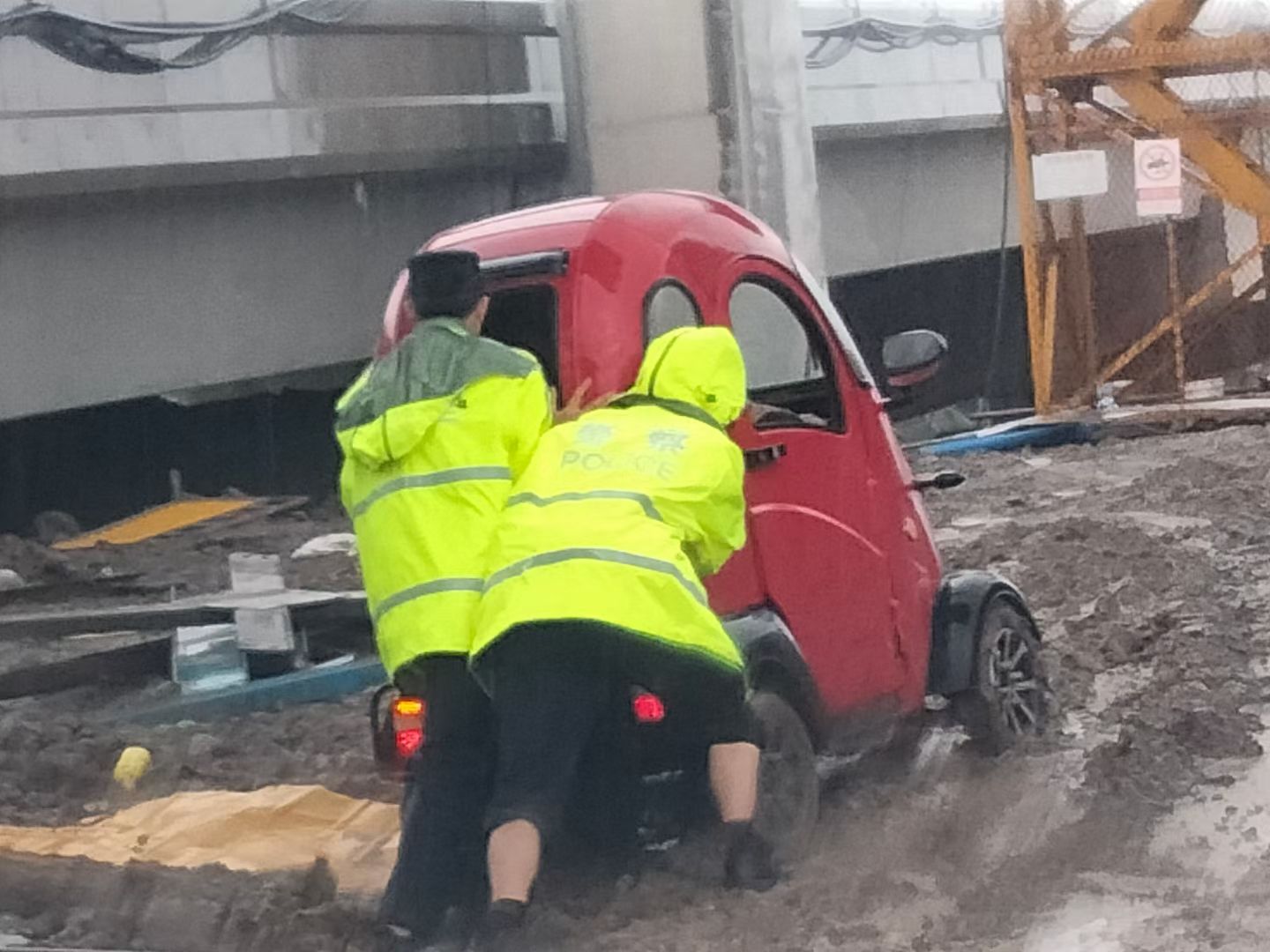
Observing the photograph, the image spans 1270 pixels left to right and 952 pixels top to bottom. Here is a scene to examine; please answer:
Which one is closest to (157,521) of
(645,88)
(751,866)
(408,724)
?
(645,88)

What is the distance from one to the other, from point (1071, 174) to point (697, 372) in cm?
1104

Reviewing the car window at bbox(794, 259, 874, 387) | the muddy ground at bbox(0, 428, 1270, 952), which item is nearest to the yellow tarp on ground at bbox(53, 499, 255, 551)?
the muddy ground at bbox(0, 428, 1270, 952)

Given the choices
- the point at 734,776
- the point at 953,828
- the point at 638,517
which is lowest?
the point at 953,828

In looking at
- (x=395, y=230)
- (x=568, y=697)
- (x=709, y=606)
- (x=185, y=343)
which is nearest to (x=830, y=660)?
(x=709, y=606)

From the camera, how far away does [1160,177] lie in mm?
16016

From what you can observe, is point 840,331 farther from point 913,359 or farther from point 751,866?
point 751,866

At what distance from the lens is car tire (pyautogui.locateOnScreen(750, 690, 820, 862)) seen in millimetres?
5949

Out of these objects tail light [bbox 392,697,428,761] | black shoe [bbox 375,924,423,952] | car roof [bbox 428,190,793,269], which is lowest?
black shoe [bbox 375,924,423,952]

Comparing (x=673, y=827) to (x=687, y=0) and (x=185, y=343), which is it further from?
(x=687, y=0)

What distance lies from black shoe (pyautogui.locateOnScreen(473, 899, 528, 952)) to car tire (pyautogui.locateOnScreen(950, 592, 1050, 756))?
2072 mm

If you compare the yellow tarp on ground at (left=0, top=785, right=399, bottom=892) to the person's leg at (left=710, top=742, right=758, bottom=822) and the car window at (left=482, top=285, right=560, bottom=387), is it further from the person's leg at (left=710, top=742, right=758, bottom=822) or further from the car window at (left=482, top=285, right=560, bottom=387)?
the car window at (left=482, top=285, right=560, bottom=387)

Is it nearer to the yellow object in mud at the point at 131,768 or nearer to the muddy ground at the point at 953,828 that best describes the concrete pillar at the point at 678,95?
the muddy ground at the point at 953,828

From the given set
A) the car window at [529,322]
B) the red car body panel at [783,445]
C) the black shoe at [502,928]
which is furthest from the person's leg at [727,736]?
the car window at [529,322]

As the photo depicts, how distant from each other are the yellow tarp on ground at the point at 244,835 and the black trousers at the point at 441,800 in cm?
52
